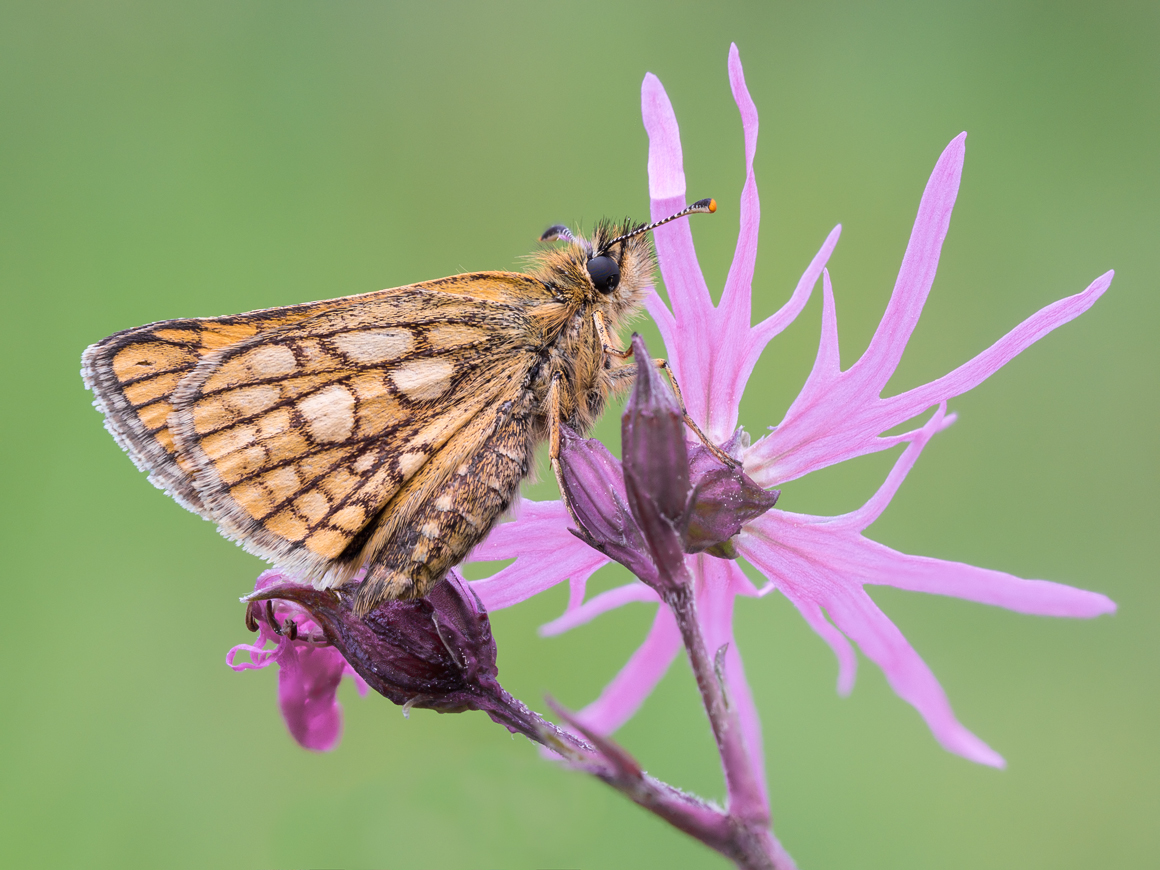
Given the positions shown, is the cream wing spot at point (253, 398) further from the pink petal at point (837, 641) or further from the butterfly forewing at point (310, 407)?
the pink petal at point (837, 641)

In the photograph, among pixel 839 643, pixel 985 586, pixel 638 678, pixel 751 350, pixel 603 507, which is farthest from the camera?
pixel 638 678

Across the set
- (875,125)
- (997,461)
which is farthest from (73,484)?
(875,125)

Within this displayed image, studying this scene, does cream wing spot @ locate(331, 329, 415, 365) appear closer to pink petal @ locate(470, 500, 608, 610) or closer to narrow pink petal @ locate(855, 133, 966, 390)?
pink petal @ locate(470, 500, 608, 610)

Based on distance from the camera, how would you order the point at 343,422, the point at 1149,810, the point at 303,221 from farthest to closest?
the point at 303,221, the point at 1149,810, the point at 343,422

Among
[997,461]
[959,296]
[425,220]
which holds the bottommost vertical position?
[997,461]

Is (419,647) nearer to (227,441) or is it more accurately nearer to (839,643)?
(227,441)

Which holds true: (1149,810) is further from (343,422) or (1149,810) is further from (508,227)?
(508,227)

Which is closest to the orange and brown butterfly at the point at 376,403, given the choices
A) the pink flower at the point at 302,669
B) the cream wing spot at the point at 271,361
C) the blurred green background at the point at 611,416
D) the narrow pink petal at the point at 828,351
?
the cream wing spot at the point at 271,361

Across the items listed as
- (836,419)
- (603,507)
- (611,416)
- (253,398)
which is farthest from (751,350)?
(611,416)
